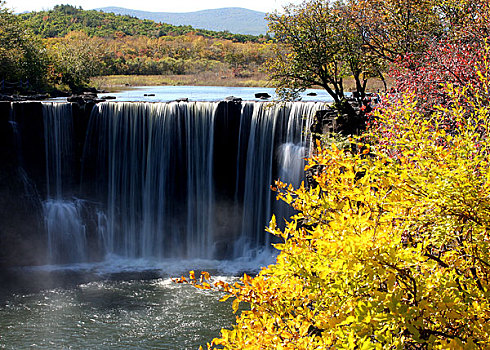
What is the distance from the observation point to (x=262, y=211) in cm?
2331

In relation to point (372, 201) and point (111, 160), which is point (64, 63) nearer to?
point (111, 160)

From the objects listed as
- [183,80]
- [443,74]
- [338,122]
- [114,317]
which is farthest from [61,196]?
[183,80]

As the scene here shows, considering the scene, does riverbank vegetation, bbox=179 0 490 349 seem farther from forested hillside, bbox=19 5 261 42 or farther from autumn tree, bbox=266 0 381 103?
forested hillside, bbox=19 5 261 42

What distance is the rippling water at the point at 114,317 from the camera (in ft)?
51.5

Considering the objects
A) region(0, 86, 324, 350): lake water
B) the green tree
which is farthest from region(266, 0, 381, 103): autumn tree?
the green tree

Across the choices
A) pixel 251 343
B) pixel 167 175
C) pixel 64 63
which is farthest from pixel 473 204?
pixel 64 63

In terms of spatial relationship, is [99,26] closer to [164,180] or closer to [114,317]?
[164,180]

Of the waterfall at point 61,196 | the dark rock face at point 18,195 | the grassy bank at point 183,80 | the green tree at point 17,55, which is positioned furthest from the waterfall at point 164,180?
the grassy bank at point 183,80

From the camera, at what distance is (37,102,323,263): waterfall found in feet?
76.7

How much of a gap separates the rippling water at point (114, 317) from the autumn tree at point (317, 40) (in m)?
10.4

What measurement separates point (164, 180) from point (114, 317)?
27.1 ft

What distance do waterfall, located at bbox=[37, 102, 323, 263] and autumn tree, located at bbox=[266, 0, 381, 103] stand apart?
6.60ft

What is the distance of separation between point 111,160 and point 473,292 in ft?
69.6

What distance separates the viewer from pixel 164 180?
78.9ft
